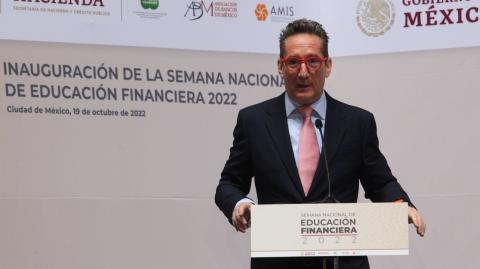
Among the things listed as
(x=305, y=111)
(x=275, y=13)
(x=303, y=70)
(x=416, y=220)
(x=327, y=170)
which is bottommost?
(x=416, y=220)

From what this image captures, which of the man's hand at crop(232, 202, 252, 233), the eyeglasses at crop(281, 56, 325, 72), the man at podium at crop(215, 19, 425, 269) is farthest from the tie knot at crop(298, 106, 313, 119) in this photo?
the man's hand at crop(232, 202, 252, 233)

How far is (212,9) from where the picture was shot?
13.3 ft

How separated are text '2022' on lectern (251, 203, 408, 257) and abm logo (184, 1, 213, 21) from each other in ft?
7.71

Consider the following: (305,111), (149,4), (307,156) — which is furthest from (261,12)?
(307,156)

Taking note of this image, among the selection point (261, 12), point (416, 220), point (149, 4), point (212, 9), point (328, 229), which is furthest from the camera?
point (261, 12)

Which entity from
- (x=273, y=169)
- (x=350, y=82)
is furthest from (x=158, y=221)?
(x=273, y=169)

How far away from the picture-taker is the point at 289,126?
2.25 meters

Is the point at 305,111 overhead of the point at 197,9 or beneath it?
beneath

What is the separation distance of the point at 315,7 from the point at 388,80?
2.02ft

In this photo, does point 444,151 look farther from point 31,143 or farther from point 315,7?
point 31,143

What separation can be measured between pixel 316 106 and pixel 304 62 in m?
0.16

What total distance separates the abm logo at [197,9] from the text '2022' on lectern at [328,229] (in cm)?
235

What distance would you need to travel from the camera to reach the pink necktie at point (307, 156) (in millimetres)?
2141

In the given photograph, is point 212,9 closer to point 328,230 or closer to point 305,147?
point 305,147
